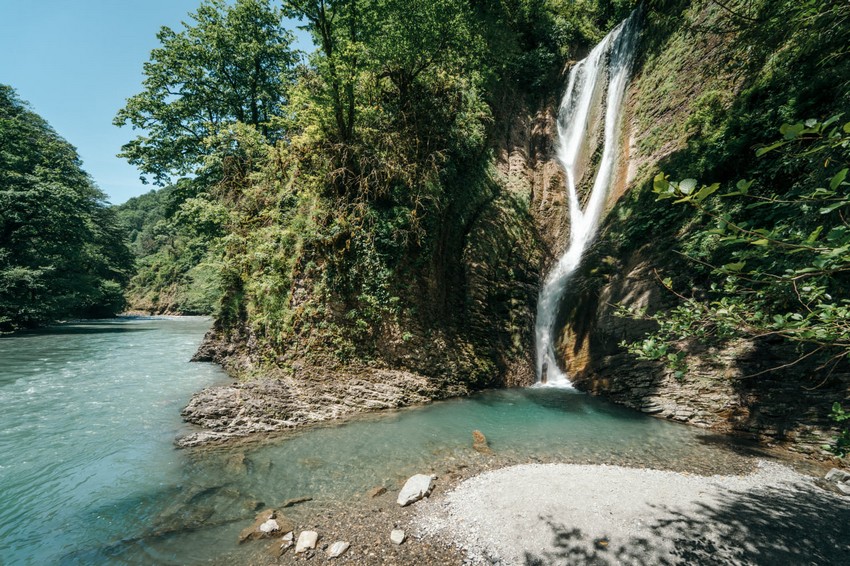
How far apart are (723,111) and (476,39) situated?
757cm

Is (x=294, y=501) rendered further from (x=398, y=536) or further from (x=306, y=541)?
(x=398, y=536)

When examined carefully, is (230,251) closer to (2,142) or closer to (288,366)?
(288,366)

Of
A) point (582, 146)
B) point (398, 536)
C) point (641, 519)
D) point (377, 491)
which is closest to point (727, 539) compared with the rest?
point (641, 519)

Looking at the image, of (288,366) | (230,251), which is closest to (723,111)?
(288,366)

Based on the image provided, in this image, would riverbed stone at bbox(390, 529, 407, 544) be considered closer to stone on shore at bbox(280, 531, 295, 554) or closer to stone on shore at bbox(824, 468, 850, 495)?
stone on shore at bbox(280, 531, 295, 554)

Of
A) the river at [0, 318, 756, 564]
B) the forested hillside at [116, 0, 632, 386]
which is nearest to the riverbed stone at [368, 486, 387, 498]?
the river at [0, 318, 756, 564]

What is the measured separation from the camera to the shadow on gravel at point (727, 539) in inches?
145

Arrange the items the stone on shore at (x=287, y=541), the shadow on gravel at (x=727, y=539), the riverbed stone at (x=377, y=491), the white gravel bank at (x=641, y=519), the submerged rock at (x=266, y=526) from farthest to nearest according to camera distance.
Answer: the riverbed stone at (x=377, y=491)
the submerged rock at (x=266, y=526)
the stone on shore at (x=287, y=541)
the white gravel bank at (x=641, y=519)
the shadow on gravel at (x=727, y=539)

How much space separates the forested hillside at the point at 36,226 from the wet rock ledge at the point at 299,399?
70.4 ft

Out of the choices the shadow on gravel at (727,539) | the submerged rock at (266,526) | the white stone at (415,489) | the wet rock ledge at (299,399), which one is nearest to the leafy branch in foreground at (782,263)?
the shadow on gravel at (727,539)

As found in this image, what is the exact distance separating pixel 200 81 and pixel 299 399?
58.9ft

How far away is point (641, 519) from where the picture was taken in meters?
4.30

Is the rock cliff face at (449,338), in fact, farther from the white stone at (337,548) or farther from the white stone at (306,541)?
the white stone at (337,548)

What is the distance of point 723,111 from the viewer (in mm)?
9648
